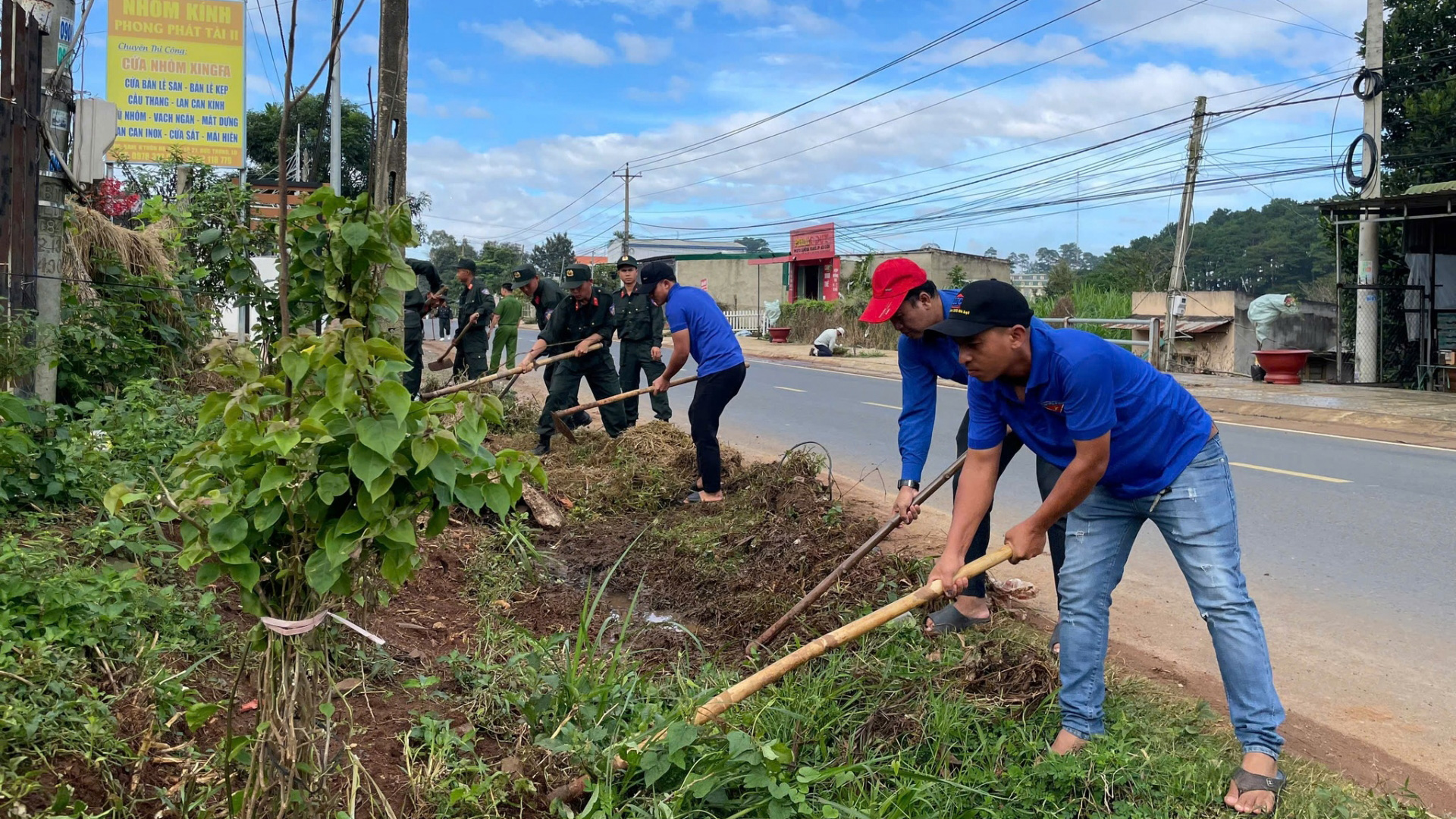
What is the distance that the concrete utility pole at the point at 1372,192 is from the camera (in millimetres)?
16203

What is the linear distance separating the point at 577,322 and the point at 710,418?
110 inches

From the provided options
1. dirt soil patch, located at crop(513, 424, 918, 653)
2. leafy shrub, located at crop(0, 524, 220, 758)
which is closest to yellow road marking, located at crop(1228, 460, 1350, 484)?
dirt soil patch, located at crop(513, 424, 918, 653)

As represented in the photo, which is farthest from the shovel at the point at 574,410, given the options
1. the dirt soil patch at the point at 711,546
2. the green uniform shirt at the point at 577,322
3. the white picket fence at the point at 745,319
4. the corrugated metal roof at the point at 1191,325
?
the white picket fence at the point at 745,319

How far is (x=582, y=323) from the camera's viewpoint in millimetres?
9078

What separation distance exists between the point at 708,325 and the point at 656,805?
475 cm

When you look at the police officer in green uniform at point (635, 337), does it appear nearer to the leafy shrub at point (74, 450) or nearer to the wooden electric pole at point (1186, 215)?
the leafy shrub at point (74, 450)

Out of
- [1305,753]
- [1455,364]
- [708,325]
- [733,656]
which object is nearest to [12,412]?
[733,656]

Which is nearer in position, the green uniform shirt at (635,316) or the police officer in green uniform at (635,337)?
the police officer in green uniform at (635,337)

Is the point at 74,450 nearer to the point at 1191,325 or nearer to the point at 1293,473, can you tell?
the point at 1293,473

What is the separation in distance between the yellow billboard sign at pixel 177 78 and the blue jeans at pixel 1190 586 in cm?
1673

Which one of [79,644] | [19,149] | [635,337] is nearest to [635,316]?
[635,337]

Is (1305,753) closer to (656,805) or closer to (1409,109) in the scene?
(656,805)

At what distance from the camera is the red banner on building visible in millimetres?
41188

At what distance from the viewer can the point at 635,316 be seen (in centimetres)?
1012
